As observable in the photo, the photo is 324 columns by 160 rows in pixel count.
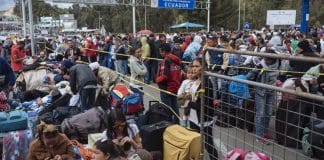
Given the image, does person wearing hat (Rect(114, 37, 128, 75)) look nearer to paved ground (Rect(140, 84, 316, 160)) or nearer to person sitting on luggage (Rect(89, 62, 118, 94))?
person sitting on luggage (Rect(89, 62, 118, 94))

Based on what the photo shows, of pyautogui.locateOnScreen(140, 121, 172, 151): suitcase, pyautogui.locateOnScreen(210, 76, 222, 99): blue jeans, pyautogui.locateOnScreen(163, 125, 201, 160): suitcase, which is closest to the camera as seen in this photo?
pyautogui.locateOnScreen(210, 76, 222, 99): blue jeans

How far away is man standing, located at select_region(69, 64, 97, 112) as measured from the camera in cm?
788

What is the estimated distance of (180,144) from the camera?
16.6 ft

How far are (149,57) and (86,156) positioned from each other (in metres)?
8.23

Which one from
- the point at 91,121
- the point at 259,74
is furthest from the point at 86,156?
the point at 259,74

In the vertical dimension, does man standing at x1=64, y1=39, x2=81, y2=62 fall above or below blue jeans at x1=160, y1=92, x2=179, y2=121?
above

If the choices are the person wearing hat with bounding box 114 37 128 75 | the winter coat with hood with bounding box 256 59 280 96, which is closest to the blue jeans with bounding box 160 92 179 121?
the winter coat with hood with bounding box 256 59 280 96

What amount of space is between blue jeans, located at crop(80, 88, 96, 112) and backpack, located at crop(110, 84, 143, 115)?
56 cm

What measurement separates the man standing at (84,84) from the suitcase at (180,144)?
291 cm

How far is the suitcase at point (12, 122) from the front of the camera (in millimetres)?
6070

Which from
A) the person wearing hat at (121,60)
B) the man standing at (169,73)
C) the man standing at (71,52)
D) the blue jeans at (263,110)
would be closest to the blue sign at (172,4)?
the man standing at (71,52)

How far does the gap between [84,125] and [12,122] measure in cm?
120

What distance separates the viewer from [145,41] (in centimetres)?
1393

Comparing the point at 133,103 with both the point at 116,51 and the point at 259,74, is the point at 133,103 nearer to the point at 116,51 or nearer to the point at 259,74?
the point at 259,74
